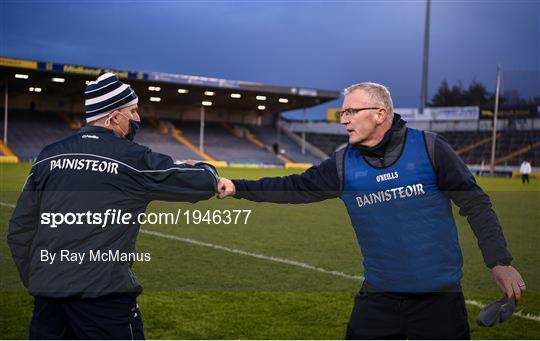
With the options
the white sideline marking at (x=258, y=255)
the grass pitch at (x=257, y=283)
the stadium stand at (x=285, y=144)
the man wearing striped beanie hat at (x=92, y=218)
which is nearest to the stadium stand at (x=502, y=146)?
the stadium stand at (x=285, y=144)

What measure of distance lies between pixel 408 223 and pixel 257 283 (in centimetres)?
432

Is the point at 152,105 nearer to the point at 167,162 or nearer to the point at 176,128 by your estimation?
the point at 176,128

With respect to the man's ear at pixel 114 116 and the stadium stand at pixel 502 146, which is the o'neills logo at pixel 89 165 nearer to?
the man's ear at pixel 114 116

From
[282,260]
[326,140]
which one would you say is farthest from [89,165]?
[326,140]

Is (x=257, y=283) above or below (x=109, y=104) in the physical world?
below

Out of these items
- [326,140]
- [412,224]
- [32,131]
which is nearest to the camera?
[412,224]

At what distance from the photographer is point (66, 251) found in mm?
3213

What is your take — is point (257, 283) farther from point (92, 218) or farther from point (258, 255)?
point (92, 218)

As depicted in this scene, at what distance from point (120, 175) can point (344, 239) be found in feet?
29.1

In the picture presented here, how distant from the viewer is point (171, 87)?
157 ft

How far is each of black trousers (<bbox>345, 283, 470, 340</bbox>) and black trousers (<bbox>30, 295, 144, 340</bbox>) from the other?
1.40m

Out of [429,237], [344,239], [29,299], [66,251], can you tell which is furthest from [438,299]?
[344,239]

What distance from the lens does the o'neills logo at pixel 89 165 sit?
320cm

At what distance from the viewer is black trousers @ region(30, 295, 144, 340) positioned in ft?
10.5
